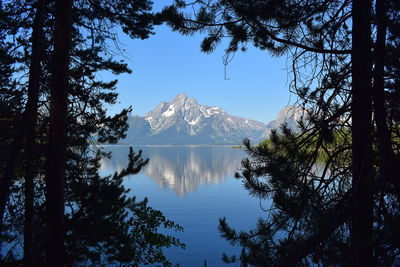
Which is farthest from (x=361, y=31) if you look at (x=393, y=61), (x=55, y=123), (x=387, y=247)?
(x=55, y=123)

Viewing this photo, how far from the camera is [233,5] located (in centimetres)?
380

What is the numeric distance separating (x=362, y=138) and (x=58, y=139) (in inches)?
179

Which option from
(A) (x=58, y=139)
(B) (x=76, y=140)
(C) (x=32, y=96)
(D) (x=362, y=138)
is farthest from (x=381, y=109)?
(B) (x=76, y=140)

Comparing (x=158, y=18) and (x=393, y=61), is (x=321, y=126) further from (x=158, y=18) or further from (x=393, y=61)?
(x=158, y=18)

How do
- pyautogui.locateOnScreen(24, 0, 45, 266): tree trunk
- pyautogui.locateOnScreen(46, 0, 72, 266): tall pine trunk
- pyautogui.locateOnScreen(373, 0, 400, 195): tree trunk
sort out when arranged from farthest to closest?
1. pyautogui.locateOnScreen(46, 0, 72, 266): tall pine trunk
2. pyautogui.locateOnScreen(24, 0, 45, 266): tree trunk
3. pyautogui.locateOnScreen(373, 0, 400, 195): tree trunk

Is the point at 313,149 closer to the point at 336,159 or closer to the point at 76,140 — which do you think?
the point at 336,159

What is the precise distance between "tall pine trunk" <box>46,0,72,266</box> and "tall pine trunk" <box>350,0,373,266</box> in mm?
4241

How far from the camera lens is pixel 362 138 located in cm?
308

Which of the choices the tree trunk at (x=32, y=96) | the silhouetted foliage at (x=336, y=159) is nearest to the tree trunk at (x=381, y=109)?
the silhouetted foliage at (x=336, y=159)

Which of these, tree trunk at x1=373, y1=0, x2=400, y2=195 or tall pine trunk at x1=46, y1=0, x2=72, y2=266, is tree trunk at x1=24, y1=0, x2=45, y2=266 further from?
tree trunk at x1=373, y1=0, x2=400, y2=195

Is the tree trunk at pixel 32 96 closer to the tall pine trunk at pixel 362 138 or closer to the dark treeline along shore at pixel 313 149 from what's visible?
the dark treeline along shore at pixel 313 149

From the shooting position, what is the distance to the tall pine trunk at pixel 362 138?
2.86 meters

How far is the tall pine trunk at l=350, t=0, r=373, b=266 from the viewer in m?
2.86

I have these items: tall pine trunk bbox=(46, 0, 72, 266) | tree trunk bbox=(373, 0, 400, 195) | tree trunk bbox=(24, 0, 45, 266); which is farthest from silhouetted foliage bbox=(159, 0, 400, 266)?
tall pine trunk bbox=(46, 0, 72, 266)
